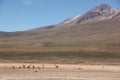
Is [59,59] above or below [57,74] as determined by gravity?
above

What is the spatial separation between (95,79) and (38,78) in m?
4.42

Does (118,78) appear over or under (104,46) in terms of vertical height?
under

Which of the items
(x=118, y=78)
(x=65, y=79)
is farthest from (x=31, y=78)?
(x=118, y=78)

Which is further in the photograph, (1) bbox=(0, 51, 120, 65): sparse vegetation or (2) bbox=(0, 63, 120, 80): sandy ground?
(1) bbox=(0, 51, 120, 65): sparse vegetation

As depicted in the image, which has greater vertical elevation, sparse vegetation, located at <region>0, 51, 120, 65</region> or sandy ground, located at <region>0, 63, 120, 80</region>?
sparse vegetation, located at <region>0, 51, 120, 65</region>

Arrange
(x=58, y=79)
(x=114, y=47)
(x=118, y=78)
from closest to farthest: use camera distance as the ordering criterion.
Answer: (x=58, y=79) < (x=118, y=78) < (x=114, y=47)

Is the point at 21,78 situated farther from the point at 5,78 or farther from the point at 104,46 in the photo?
the point at 104,46

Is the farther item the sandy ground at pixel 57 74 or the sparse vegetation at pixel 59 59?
the sparse vegetation at pixel 59 59

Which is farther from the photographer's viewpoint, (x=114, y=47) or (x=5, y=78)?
(x=114, y=47)

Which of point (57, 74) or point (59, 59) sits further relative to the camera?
point (59, 59)

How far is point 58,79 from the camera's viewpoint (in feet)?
91.9

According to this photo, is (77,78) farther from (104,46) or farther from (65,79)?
(104,46)

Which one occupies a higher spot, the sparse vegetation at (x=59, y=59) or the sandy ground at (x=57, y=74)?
the sparse vegetation at (x=59, y=59)

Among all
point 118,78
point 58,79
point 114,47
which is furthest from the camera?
point 114,47
